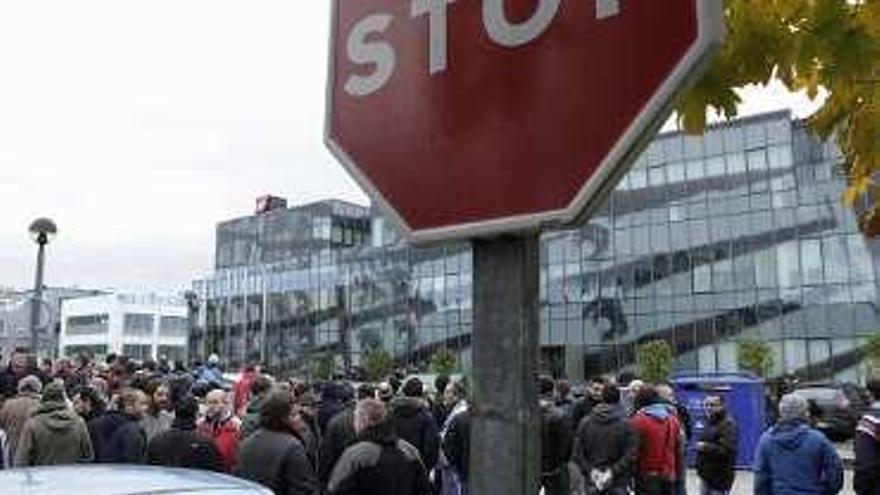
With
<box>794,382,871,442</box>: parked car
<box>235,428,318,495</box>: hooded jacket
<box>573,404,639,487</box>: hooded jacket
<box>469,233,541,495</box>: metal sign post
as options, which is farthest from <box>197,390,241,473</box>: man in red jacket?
<box>794,382,871,442</box>: parked car

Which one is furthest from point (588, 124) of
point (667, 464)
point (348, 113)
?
point (667, 464)

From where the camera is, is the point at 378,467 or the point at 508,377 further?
the point at 378,467

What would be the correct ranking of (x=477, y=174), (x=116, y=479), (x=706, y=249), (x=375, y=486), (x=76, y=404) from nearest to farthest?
(x=477, y=174) < (x=116, y=479) < (x=375, y=486) < (x=76, y=404) < (x=706, y=249)

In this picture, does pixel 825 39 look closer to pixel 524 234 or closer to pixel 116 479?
pixel 524 234

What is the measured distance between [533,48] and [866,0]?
4.98 feet

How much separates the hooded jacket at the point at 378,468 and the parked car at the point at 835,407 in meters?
23.8

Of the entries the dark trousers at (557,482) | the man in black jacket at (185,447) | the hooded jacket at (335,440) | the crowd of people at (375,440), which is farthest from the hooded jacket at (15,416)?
the dark trousers at (557,482)

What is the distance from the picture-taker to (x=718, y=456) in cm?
1347

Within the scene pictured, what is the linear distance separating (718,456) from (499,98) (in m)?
12.0

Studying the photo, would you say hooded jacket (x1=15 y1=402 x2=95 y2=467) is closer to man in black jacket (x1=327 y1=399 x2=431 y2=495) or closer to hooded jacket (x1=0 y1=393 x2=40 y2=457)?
hooded jacket (x1=0 y1=393 x2=40 y2=457)

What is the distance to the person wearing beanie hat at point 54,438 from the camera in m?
9.88

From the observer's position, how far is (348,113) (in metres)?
2.43

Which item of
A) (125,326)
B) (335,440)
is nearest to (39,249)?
(335,440)

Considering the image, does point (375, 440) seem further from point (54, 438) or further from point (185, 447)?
point (54, 438)
